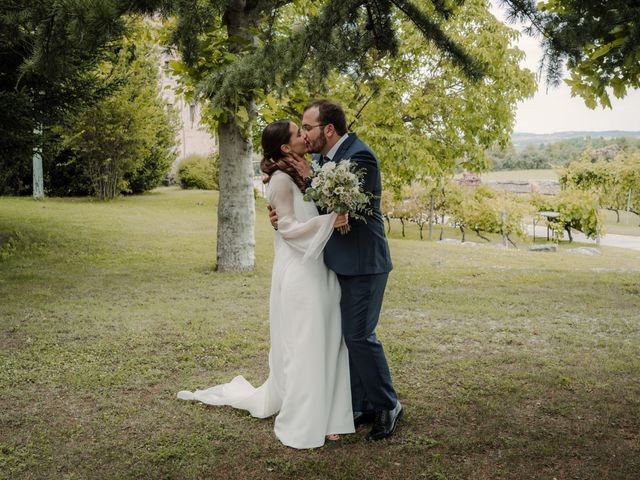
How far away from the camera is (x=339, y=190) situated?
370cm

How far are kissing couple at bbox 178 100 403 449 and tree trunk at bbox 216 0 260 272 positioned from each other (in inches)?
224

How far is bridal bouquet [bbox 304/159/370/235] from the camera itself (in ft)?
12.2

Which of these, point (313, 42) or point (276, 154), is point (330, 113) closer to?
point (276, 154)

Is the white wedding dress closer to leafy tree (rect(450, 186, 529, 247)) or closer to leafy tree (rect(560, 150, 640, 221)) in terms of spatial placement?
leafy tree (rect(450, 186, 529, 247))

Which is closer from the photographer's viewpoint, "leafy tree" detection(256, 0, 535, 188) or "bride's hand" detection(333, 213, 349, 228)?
"bride's hand" detection(333, 213, 349, 228)

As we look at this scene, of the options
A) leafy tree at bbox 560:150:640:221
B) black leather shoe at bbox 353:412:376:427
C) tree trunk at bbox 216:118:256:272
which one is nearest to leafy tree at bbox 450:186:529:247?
leafy tree at bbox 560:150:640:221

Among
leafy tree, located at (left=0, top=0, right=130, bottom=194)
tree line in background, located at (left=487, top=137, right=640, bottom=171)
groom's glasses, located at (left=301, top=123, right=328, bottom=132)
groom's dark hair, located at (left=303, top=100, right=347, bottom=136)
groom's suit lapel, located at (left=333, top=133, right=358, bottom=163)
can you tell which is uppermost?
tree line in background, located at (left=487, top=137, right=640, bottom=171)

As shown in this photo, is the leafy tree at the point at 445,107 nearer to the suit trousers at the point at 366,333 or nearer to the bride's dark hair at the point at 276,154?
the bride's dark hair at the point at 276,154

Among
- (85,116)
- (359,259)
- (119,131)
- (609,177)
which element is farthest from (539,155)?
(359,259)

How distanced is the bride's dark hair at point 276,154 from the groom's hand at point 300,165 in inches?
1.0

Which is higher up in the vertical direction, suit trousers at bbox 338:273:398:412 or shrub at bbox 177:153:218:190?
shrub at bbox 177:153:218:190

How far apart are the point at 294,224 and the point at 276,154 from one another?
507mm

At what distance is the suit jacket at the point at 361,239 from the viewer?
13.1 feet

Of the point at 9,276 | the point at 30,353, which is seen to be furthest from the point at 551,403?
the point at 9,276
